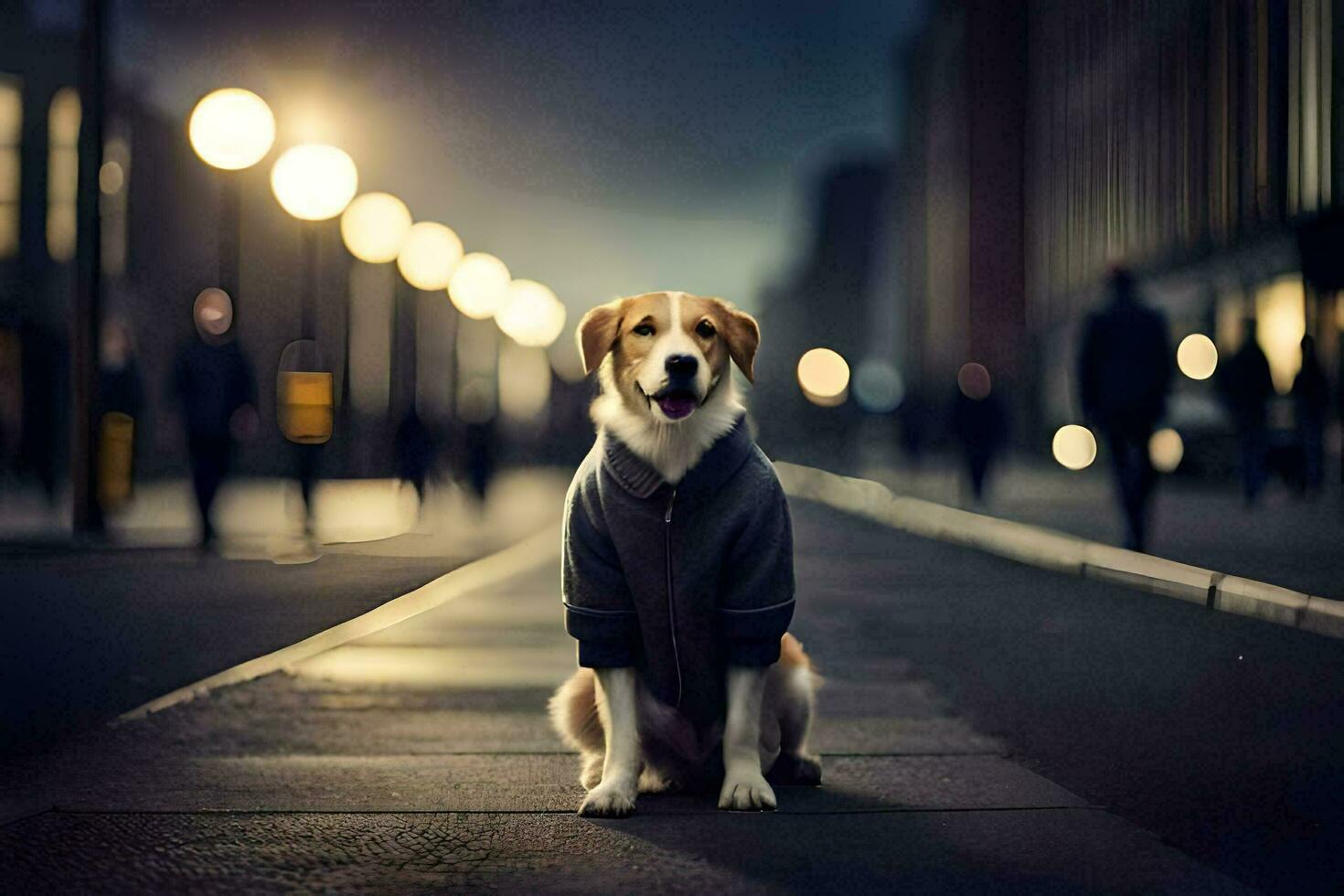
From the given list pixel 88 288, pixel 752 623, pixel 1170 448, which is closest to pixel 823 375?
pixel 1170 448

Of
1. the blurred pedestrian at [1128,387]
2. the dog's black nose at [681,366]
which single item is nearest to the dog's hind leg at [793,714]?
the dog's black nose at [681,366]

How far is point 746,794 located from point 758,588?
563mm

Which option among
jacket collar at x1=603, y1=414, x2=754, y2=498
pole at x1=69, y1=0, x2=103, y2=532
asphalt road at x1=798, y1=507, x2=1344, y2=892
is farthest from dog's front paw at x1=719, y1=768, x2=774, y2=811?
pole at x1=69, y1=0, x2=103, y2=532

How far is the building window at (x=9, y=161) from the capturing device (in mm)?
44062

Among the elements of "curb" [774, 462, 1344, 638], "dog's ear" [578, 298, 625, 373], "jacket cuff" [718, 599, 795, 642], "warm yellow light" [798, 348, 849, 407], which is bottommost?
"curb" [774, 462, 1344, 638]

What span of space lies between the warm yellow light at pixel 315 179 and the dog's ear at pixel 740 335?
1414cm

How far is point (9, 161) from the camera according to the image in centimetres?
4497

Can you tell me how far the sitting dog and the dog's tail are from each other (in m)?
0.12

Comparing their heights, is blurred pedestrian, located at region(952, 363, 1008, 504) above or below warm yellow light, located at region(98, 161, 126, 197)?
below

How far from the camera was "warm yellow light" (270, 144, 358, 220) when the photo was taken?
17.8m

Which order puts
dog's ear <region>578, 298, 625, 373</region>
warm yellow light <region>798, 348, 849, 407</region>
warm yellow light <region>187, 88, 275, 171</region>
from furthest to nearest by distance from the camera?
1. warm yellow light <region>798, 348, 849, 407</region>
2. warm yellow light <region>187, 88, 275, 171</region>
3. dog's ear <region>578, 298, 625, 373</region>

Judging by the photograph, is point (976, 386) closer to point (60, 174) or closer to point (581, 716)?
point (581, 716)

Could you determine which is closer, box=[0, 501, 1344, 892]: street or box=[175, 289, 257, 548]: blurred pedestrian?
box=[0, 501, 1344, 892]: street

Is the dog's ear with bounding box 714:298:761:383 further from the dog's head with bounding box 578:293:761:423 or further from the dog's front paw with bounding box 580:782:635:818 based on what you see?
the dog's front paw with bounding box 580:782:635:818
